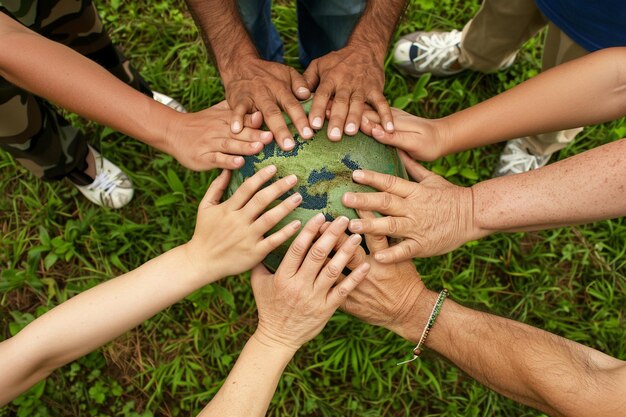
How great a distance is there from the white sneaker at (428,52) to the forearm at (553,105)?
158cm

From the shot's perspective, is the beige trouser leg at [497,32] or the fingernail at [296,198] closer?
the fingernail at [296,198]

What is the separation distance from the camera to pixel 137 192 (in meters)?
3.98

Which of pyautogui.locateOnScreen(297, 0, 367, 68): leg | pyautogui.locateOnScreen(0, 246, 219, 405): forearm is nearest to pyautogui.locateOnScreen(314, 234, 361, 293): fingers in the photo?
pyautogui.locateOnScreen(0, 246, 219, 405): forearm

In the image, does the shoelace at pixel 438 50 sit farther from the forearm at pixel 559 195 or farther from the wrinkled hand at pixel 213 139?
the wrinkled hand at pixel 213 139

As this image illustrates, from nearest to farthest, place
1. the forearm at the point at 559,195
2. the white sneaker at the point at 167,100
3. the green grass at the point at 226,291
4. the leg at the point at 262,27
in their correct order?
1. the forearm at the point at 559,195
2. the leg at the point at 262,27
3. the green grass at the point at 226,291
4. the white sneaker at the point at 167,100

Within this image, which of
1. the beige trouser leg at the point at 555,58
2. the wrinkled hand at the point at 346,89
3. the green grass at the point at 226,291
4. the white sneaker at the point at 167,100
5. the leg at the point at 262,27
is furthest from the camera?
the white sneaker at the point at 167,100

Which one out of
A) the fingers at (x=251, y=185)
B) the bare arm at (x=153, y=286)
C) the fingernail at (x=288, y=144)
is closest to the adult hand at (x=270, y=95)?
the fingernail at (x=288, y=144)

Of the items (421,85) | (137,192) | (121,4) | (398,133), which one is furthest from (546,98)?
(121,4)

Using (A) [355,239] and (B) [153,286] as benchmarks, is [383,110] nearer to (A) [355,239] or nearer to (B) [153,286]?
(A) [355,239]

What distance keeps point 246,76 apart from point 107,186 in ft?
5.92

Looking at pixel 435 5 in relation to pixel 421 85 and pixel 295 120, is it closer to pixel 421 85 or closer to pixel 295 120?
pixel 421 85

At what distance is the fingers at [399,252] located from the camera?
2.33 meters

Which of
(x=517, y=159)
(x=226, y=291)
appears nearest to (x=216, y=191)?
(x=226, y=291)

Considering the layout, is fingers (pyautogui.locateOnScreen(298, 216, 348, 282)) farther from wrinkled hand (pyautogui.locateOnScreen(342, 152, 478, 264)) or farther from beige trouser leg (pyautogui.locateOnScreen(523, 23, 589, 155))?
beige trouser leg (pyautogui.locateOnScreen(523, 23, 589, 155))
